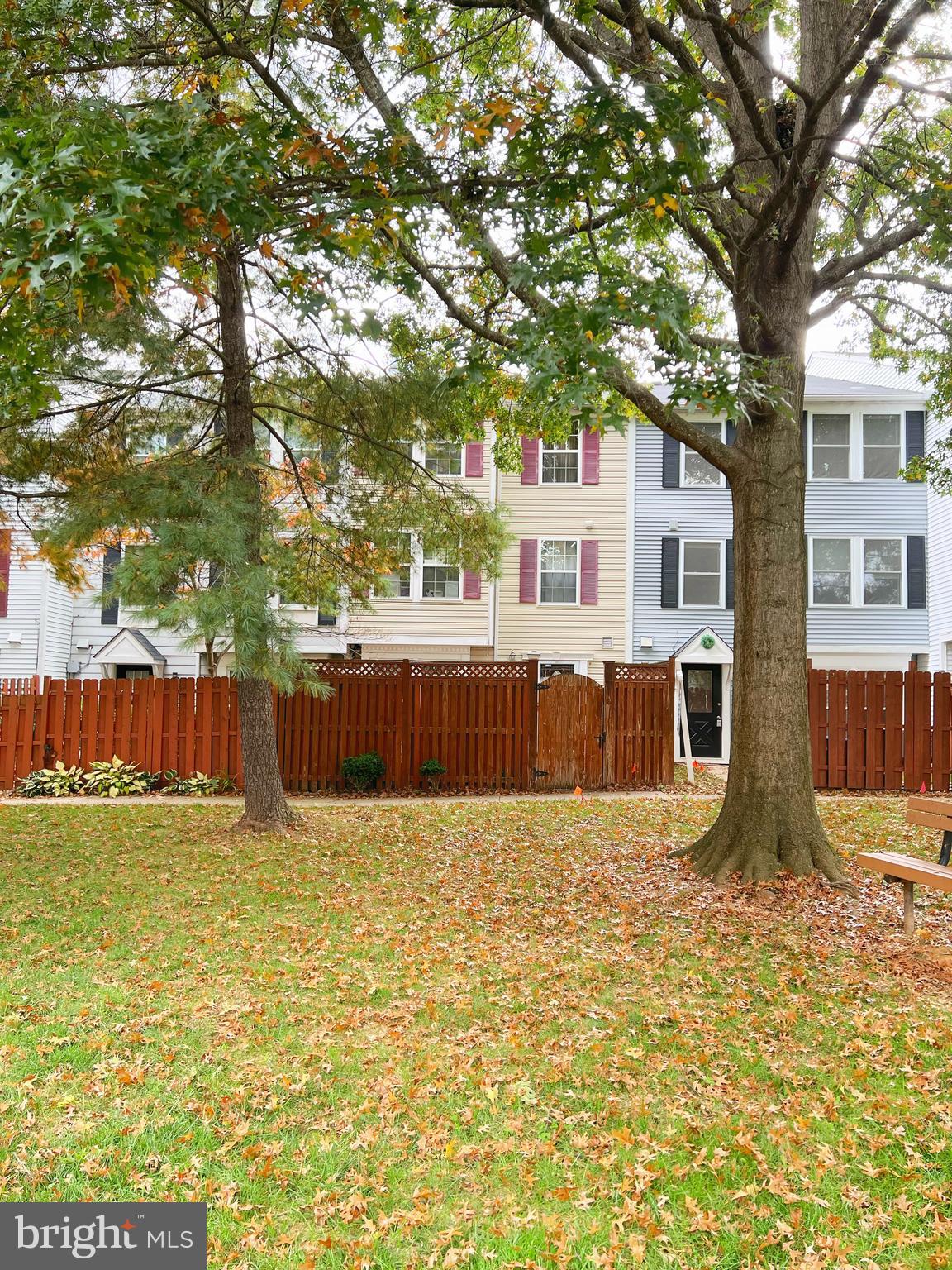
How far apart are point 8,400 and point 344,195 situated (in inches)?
162

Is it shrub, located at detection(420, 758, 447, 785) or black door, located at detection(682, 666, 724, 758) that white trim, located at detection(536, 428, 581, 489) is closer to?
black door, located at detection(682, 666, 724, 758)

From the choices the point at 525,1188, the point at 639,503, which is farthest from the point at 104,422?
the point at 639,503

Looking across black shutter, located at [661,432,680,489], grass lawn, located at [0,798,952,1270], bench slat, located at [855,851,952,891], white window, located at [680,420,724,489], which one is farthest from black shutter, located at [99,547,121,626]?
bench slat, located at [855,851,952,891]

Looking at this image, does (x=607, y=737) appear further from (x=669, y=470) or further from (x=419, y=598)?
(x=669, y=470)

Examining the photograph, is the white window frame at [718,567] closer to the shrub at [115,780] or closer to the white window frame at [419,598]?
the white window frame at [419,598]

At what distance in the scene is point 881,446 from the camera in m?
20.5

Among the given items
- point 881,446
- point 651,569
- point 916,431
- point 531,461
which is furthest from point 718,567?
point 916,431

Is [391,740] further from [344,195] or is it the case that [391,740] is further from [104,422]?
[344,195]

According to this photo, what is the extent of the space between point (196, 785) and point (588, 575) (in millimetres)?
10156

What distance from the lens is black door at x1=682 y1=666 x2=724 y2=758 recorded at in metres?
20.0

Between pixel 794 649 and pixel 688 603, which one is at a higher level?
pixel 688 603

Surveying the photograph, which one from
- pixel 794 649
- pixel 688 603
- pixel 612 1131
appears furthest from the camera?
pixel 688 603

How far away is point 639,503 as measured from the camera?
20.5 meters

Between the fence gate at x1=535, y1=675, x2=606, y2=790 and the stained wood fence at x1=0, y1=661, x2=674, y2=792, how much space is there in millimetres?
126
